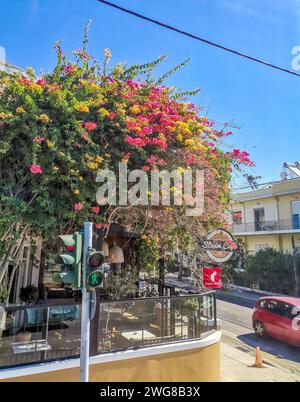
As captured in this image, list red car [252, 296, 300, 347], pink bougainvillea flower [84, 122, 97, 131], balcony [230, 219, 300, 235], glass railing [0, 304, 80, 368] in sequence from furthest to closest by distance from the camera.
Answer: balcony [230, 219, 300, 235] < red car [252, 296, 300, 347] < pink bougainvillea flower [84, 122, 97, 131] < glass railing [0, 304, 80, 368]

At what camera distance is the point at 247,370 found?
8.18 metres

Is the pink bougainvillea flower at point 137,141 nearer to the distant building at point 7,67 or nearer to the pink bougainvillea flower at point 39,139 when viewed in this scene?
the pink bougainvillea flower at point 39,139

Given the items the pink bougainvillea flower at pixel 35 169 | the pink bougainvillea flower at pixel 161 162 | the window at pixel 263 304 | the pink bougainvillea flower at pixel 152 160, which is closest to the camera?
the pink bougainvillea flower at pixel 35 169

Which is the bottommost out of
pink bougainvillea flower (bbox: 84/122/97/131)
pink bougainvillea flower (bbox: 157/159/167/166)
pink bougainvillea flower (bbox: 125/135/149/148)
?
pink bougainvillea flower (bbox: 157/159/167/166)

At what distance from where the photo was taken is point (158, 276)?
28.8 ft

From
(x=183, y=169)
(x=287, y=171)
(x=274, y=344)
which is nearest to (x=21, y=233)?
(x=183, y=169)

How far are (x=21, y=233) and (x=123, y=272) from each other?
343 cm

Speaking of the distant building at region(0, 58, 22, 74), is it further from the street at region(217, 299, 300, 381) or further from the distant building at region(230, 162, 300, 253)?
the distant building at region(230, 162, 300, 253)

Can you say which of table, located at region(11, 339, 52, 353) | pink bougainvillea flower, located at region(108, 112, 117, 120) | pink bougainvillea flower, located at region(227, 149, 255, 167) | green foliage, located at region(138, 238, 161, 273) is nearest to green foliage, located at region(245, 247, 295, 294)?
green foliage, located at region(138, 238, 161, 273)

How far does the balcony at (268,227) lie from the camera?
78.1ft

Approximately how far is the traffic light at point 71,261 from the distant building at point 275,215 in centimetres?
1995

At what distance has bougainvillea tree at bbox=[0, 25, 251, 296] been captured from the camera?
4848 mm

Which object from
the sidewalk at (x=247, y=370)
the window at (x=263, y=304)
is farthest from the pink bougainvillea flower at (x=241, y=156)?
the window at (x=263, y=304)
